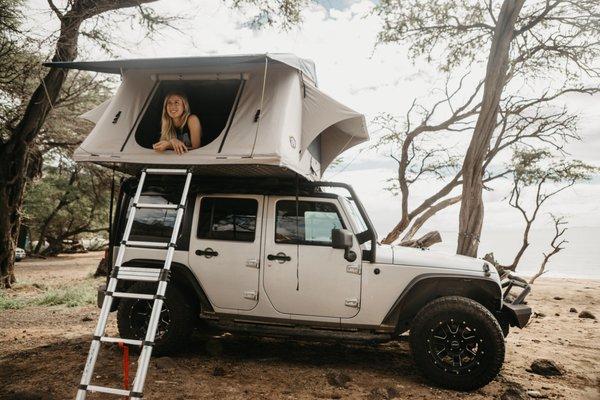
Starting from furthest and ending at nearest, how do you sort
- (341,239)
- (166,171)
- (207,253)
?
(207,253) → (166,171) → (341,239)

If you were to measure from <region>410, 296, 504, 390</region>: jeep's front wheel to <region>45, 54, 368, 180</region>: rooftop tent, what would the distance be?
6.96 ft

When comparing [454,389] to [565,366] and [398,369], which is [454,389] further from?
[565,366]

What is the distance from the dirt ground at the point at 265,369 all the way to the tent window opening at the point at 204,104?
2.72 m

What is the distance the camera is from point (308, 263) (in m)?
4.30

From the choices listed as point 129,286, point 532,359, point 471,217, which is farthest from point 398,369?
point 471,217

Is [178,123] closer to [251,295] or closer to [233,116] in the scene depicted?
[233,116]

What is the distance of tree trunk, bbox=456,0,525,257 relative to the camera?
25.2ft

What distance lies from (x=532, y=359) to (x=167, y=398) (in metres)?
4.44

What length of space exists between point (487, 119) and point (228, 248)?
6.04m

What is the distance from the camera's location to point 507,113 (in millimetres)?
11742

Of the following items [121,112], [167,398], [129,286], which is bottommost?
[167,398]

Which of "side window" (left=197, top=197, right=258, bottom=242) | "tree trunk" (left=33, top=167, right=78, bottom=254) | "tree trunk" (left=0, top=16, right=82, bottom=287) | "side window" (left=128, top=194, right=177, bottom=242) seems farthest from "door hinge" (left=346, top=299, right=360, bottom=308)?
"tree trunk" (left=33, top=167, right=78, bottom=254)

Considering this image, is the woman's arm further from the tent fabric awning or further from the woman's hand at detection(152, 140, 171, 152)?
the tent fabric awning

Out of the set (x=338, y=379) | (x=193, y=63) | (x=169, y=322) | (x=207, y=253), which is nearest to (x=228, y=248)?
(x=207, y=253)
